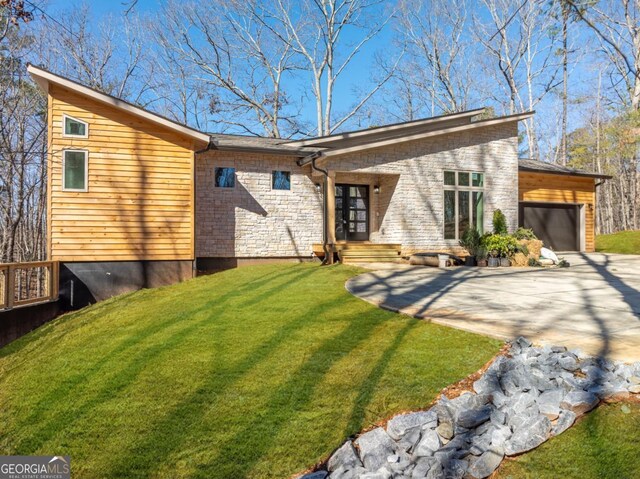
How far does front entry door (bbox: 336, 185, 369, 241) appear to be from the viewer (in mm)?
13492

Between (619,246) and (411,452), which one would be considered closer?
(411,452)

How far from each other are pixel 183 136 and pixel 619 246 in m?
19.3

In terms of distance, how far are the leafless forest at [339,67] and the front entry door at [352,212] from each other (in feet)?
40.5

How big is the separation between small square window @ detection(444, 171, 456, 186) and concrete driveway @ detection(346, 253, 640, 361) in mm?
4298

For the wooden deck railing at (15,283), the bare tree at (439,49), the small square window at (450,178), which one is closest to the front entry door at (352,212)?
the small square window at (450,178)

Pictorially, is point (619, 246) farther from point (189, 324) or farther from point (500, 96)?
point (189, 324)

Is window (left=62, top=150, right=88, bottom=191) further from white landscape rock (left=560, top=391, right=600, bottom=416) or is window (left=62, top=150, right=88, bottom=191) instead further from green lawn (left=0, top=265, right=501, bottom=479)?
white landscape rock (left=560, top=391, right=600, bottom=416)

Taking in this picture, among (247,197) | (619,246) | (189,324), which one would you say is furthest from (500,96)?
(189,324)

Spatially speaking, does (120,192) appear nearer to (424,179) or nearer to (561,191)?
(424,179)

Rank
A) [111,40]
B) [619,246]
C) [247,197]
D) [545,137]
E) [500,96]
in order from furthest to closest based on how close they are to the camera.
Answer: [545,137], [500,96], [111,40], [619,246], [247,197]

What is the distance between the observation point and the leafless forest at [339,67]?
21.5 meters

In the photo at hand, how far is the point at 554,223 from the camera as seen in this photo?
55.4 feet

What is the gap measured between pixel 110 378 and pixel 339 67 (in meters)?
24.0

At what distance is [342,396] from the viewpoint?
134 inches
